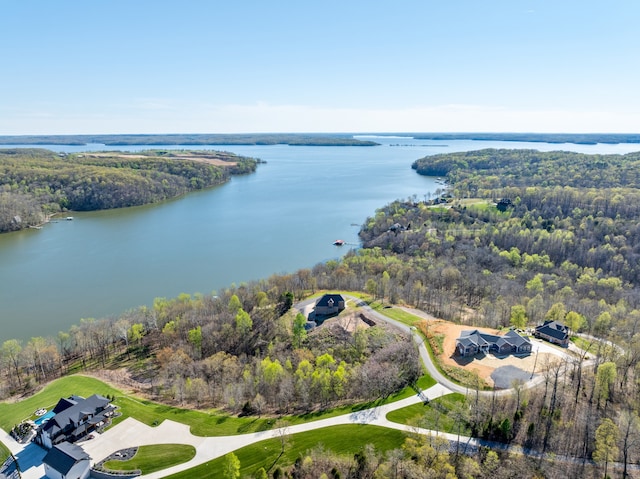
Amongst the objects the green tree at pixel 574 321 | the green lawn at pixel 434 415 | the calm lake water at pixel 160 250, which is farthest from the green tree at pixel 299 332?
the green tree at pixel 574 321

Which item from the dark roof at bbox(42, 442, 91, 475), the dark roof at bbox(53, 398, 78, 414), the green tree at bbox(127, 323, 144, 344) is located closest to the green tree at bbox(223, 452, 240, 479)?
the dark roof at bbox(42, 442, 91, 475)

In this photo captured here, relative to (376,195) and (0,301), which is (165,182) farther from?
(0,301)

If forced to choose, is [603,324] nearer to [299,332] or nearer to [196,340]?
[299,332]

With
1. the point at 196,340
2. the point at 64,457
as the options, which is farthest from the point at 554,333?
the point at 64,457

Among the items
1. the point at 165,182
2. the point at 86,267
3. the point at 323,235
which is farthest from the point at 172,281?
the point at 165,182

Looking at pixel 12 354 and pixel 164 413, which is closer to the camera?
pixel 164 413

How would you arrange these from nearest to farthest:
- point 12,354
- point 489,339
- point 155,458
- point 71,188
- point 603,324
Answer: point 155,458, point 489,339, point 12,354, point 603,324, point 71,188
